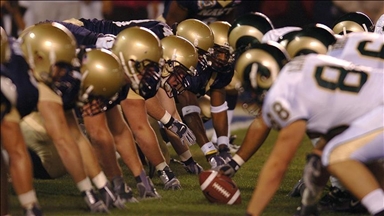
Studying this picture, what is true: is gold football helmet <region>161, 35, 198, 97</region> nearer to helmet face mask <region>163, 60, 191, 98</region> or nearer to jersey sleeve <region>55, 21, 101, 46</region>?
helmet face mask <region>163, 60, 191, 98</region>

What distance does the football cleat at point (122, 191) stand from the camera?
243 inches

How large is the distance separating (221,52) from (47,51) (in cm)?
207

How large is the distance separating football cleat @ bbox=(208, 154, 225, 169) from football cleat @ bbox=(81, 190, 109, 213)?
43.0 inches

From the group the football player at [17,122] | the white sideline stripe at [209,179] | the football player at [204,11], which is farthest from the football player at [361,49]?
the football player at [204,11]

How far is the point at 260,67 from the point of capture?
5242 millimetres

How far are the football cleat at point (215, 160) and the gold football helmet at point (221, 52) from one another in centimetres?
62

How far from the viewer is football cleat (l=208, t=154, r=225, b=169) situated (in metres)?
6.84

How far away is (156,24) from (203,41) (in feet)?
1.22

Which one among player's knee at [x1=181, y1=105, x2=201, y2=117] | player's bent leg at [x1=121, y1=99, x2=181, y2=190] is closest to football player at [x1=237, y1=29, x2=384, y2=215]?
player's bent leg at [x1=121, y1=99, x2=181, y2=190]

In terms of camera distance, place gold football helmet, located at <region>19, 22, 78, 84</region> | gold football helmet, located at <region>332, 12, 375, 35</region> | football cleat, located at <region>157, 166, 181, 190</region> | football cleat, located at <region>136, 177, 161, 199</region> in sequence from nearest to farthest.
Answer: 1. gold football helmet, located at <region>19, 22, 78, 84</region>
2. football cleat, located at <region>136, 177, 161, 199</region>
3. football cleat, located at <region>157, 166, 181, 190</region>
4. gold football helmet, located at <region>332, 12, 375, 35</region>

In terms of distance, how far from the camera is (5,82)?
199 inches

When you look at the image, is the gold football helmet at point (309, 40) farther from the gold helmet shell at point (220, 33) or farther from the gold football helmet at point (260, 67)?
the gold helmet shell at point (220, 33)

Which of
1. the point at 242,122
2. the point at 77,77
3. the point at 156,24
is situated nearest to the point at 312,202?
the point at 77,77

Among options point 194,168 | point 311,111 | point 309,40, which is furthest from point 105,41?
point 311,111
